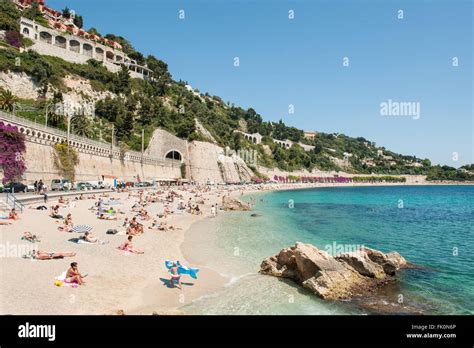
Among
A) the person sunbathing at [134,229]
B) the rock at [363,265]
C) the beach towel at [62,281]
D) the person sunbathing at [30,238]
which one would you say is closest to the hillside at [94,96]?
the person sunbathing at [134,229]

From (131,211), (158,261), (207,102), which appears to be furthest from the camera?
(207,102)

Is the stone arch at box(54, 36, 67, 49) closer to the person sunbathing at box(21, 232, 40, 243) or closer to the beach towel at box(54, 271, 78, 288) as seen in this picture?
the person sunbathing at box(21, 232, 40, 243)

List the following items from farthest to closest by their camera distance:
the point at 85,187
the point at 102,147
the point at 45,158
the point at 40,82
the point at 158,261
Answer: the point at 40,82
the point at 102,147
the point at 85,187
the point at 45,158
the point at 158,261

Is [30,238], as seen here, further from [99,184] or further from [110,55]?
[110,55]

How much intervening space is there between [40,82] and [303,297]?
220 ft

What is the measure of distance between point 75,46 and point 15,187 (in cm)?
7052

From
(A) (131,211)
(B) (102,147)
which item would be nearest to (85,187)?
(B) (102,147)

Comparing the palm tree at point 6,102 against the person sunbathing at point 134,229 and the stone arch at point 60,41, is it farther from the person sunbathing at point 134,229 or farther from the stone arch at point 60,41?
the stone arch at point 60,41

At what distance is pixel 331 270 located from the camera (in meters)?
12.5

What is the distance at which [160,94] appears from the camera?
321ft

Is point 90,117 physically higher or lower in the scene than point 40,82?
lower

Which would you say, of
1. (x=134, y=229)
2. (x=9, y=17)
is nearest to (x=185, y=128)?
(x=9, y=17)

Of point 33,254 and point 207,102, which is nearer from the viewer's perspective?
point 33,254

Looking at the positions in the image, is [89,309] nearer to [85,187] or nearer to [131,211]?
[131,211]
